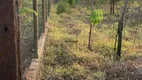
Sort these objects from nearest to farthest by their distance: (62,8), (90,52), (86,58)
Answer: (86,58) < (90,52) < (62,8)

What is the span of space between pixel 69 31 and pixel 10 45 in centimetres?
777

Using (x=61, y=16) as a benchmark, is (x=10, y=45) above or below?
above

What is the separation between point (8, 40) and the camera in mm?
2021

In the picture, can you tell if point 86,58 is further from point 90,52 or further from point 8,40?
point 8,40

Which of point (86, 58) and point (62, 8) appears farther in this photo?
point (62, 8)

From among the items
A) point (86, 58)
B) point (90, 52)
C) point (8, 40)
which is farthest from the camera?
point (90, 52)

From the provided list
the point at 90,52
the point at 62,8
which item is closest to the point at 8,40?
the point at 90,52

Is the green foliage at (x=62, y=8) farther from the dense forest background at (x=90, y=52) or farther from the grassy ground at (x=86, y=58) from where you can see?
the grassy ground at (x=86, y=58)

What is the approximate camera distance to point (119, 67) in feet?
17.4

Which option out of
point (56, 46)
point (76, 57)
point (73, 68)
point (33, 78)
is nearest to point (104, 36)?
point (56, 46)

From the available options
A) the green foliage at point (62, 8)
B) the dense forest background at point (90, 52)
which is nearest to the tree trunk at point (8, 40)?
the dense forest background at point (90, 52)

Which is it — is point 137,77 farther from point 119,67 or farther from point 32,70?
point 32,70

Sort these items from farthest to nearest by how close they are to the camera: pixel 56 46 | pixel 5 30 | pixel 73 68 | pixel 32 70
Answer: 1. pixel 56 46
2. pixel 73 68
3. pixel 32 70
4. pixel 5 30

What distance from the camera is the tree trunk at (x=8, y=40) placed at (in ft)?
6.52
